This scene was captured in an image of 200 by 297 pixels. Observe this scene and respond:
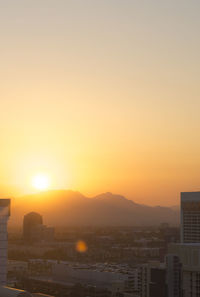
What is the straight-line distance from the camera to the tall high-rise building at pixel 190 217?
8062cm

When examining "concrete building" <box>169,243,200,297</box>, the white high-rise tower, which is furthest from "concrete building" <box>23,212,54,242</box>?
"concrete building" <box>169,243,200,297</box>

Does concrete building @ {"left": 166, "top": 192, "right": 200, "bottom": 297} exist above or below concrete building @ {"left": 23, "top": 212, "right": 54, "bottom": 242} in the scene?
above

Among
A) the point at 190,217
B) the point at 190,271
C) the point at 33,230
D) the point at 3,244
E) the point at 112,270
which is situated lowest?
the point at 33,230

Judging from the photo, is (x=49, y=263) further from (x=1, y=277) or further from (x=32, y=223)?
(x=32, y=223)

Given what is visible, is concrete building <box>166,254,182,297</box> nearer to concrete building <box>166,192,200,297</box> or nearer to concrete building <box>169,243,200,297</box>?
concrete building <box>166,192,200,297</box>

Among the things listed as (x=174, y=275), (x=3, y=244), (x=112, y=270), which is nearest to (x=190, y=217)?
(x=112, y=270)

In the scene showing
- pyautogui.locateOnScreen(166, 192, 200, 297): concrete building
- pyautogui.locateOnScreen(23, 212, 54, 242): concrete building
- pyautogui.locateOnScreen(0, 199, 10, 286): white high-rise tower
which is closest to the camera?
pyautogui.locateOnScreen(166, 192, 200, 297): concrete building

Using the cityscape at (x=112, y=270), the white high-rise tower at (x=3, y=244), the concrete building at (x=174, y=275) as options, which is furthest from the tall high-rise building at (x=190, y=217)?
the white high-rise tower at (x=3, y=244)

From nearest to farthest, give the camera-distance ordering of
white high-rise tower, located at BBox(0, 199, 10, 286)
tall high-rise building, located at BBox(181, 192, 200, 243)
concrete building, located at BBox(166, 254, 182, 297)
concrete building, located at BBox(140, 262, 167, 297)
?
concrete building, located at BBox(166, 254, 182, 297) < concrete building, located at BBox(140, 262, 167, 297) < white high-rise tower, located at BBox(0, 199, 10, 286) < tall high-rise building, located at BBox(181, 192, 200, 243)

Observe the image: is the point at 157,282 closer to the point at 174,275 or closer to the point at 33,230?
the point at 174,275

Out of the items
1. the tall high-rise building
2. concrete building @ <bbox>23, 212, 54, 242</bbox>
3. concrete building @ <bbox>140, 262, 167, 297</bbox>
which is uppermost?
the tall high-rise building

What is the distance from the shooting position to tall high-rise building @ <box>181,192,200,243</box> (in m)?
80.6

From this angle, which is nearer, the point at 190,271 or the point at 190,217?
the point at 190,271

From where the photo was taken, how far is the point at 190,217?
8188cm
